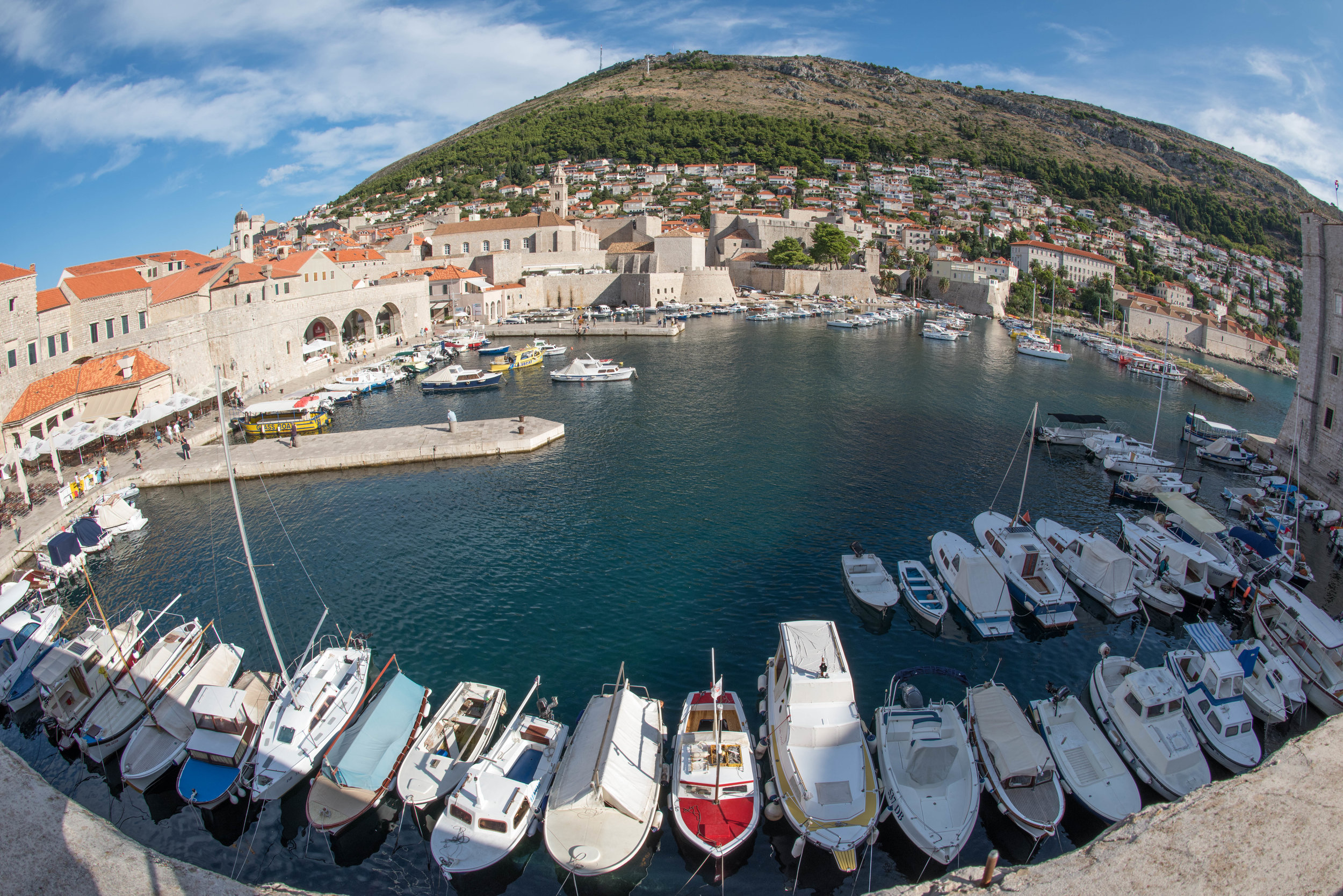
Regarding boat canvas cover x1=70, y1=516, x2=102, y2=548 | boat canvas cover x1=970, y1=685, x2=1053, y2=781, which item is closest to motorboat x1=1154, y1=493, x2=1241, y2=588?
boat canvas cover x1=970, y1=685, x2=1053, y2=781

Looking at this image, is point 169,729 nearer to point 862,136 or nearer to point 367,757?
point 367,757

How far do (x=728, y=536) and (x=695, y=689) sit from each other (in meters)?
5.86

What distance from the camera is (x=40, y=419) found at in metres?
19.9

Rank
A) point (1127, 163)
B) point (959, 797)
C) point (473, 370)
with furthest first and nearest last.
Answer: point (1127, 163), point (473, 370), point (959, 797)

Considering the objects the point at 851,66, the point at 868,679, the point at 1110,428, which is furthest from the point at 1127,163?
the point at 868,679

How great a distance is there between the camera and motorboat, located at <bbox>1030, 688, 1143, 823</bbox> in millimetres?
8805

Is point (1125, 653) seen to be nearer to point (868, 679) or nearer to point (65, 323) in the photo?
point (868, 679)

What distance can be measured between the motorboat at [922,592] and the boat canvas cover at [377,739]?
9.38m

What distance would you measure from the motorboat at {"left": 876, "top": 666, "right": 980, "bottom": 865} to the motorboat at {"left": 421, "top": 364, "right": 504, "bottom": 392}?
27.3m

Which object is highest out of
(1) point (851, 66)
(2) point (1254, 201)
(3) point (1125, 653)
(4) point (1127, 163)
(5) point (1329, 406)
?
(1) point (851, 66)

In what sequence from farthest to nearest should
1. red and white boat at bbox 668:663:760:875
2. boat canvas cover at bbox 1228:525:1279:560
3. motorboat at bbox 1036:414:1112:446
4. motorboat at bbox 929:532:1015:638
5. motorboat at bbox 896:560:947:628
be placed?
motorboat at bbox 1036:414:1112:446 < boat canvas cover at bbox 1228:525:1279:560 < motorboat at bbox 896:560:947:628 < motorboat at bbox 929:532:1015:638 < red and white boat at bbox 668:663:760:875

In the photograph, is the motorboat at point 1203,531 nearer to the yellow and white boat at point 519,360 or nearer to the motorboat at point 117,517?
the motorboat at point 117,517

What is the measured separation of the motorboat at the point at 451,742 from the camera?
8711 millimetres

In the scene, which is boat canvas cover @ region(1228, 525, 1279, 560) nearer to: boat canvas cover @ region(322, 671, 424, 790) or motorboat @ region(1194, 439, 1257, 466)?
motorboat @ region(1194, 439, 1257, 466)
